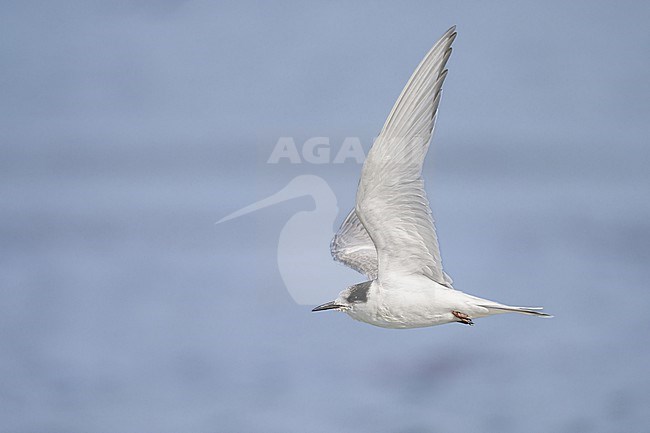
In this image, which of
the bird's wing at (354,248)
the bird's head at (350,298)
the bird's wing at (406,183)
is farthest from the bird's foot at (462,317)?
the bird's wing at (354,248)

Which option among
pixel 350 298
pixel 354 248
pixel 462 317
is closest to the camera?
Result: pixel 462 317

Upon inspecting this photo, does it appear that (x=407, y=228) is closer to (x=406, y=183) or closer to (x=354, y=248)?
(x=406, y=183)

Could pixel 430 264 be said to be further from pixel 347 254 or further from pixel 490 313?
pixel 347 254

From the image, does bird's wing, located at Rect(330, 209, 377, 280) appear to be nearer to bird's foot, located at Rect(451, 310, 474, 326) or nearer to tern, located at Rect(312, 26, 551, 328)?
tern, located at Rect(312, 26, 551, 328)

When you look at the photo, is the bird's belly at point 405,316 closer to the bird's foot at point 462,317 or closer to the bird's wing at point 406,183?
the bird's foot at point 462,317

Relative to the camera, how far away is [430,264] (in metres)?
3.34

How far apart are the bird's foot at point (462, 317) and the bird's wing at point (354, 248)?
67 cm

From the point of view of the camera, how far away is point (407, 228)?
3.29 m

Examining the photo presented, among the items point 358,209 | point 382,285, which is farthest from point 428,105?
point 382,285

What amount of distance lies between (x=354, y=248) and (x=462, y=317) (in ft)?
3.24

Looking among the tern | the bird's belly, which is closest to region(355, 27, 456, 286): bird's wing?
the tern

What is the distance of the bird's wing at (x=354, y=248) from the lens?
393cm

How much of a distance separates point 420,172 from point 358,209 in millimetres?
230

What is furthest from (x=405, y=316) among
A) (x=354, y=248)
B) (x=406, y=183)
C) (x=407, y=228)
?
(x=354, y=248)
